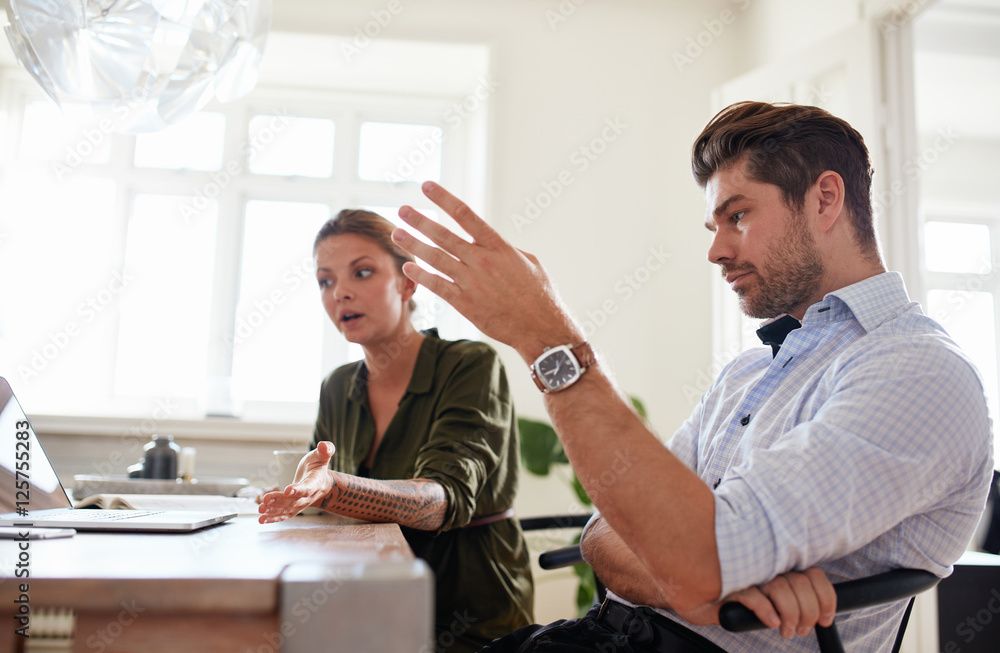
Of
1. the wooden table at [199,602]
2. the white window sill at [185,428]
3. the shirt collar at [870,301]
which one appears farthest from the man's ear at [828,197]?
the white window sill at [185,428]

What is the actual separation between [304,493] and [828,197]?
95cm

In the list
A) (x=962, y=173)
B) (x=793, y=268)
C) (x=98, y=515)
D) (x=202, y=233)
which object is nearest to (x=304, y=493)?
(x=98, y=515)

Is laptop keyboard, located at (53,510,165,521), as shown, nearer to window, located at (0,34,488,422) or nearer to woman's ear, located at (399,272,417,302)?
woman's ear, located at (399,272,417,302)

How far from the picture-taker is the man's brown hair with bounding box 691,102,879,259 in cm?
122

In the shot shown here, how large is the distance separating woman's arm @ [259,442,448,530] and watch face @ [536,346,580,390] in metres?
0.42

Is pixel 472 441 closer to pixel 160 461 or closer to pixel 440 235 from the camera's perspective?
pixel 440 235

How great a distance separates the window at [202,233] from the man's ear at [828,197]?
2.53 m

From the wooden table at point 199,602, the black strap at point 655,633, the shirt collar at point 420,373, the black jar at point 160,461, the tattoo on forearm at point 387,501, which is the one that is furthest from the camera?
the black jar at point 160,461

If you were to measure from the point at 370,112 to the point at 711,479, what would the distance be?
3.21 m

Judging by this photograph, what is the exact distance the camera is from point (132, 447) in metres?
3.12

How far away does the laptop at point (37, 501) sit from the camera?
0.91m

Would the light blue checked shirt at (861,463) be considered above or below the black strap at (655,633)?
above

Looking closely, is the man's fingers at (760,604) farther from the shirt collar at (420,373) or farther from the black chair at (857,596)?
the shirt collar at (420,373)

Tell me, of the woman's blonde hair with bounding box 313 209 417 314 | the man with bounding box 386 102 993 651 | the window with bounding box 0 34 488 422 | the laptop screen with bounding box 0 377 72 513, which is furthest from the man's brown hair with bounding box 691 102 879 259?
the window with bounding box 0 34 488 422
